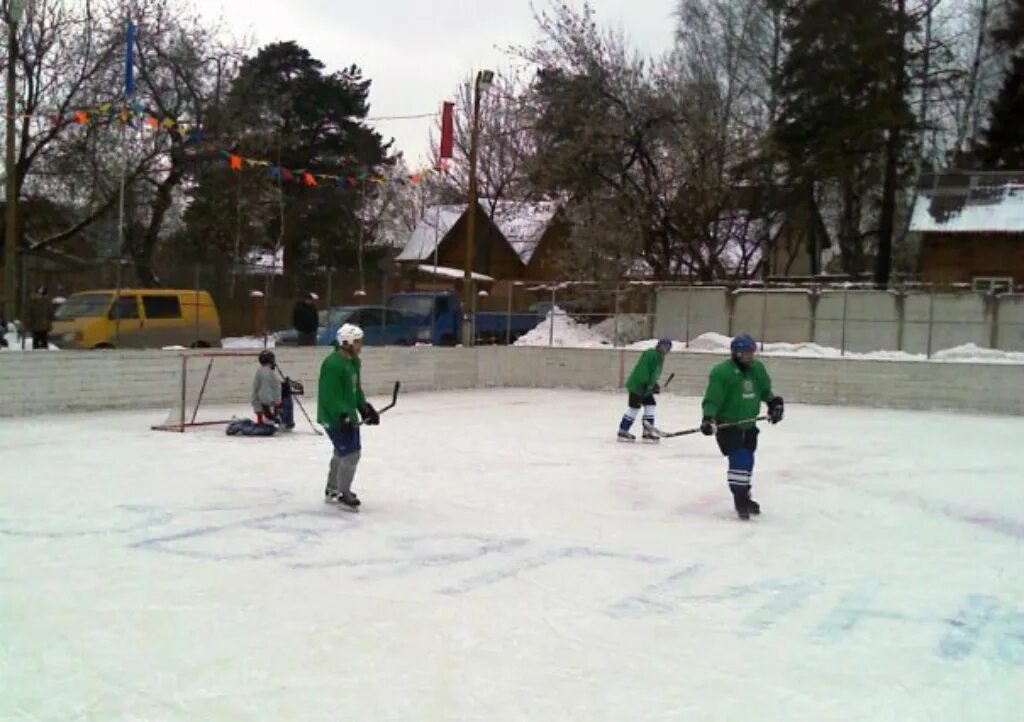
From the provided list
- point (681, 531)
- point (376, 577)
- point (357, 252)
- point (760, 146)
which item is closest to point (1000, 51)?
point (760, 146)

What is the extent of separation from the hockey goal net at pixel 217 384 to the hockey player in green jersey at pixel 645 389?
604cm

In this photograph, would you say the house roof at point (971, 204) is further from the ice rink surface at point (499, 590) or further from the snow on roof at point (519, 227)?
the ice rink surface at point (499, 590)

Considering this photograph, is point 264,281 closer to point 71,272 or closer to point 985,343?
point 71,272

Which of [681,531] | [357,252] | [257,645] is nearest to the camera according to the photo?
[257,645]

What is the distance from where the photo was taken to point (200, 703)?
414 centimetres

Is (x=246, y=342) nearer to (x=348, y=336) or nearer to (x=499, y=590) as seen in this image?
(x=348, y=336)

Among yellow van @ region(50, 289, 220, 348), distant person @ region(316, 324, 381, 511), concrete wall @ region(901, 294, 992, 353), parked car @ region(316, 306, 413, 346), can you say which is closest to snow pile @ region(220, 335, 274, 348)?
yellow van @ region(50, 289, 220, 348)

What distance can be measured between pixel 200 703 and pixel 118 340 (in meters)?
14.4

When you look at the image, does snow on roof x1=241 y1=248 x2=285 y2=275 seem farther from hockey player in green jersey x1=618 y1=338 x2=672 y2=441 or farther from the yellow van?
hockey player in green jersey x1=618 y1=338 x2=672 y2=441

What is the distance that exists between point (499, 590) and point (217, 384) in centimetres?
1240

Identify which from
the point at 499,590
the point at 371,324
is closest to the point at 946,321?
the point at 371,324

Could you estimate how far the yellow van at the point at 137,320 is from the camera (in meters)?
17.0

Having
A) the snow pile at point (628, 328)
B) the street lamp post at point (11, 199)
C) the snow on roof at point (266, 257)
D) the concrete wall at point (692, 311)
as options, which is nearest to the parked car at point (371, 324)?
the snow pile at point (628, 328)

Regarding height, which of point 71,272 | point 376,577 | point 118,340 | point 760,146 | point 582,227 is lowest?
point 376,577
